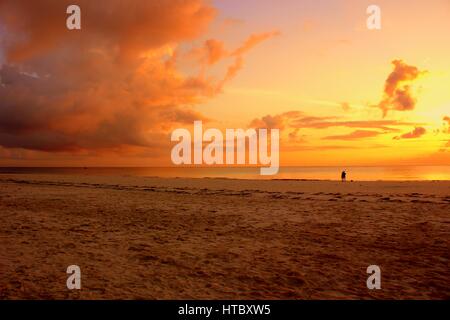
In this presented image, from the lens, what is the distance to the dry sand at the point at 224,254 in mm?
6719

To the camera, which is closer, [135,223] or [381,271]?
[381,271]

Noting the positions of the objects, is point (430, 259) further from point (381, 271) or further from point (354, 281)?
point (354, 281)

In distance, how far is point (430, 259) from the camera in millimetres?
8773

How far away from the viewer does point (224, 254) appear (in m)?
9.34

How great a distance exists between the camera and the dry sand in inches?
265
